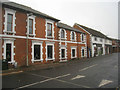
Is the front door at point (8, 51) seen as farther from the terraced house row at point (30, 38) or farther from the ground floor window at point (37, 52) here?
the ground floor window at point (37, 52)

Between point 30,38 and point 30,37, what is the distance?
15cm

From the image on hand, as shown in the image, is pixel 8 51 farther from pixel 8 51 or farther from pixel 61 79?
pixel 61 79

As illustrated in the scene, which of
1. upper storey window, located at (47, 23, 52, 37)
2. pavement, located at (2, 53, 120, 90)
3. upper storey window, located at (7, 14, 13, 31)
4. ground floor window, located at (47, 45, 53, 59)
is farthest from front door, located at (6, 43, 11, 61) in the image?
upper storey window, located at (47, 23, 52, 37)

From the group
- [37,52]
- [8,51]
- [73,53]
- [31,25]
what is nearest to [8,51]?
[8,51]

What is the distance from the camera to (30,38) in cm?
1304

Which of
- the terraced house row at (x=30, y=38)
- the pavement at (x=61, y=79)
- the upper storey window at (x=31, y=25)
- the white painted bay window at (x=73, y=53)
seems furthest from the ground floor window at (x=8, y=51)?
the white painted bay window at (x=73, y=53)

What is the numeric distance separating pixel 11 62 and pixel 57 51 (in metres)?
8.35

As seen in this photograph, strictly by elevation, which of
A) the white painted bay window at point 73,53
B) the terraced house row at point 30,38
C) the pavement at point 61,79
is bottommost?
the pavement at point 61,79

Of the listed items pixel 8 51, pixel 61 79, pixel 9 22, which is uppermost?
pixel 9 22

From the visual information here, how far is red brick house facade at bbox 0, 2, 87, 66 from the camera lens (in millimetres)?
10977

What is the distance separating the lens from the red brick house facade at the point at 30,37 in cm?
1098

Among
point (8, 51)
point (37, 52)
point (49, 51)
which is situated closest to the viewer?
point (8, 51)

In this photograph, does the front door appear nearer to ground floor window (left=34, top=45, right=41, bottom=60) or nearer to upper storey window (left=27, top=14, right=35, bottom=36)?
upper storey window (left=27, top=14, right=35, bottom=36)

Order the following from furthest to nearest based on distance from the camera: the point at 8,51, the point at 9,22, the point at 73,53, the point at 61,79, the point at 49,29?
the point at 73,53, the point at 49,29, the point at 9,22, the point at 8,51, the point at 61,79
